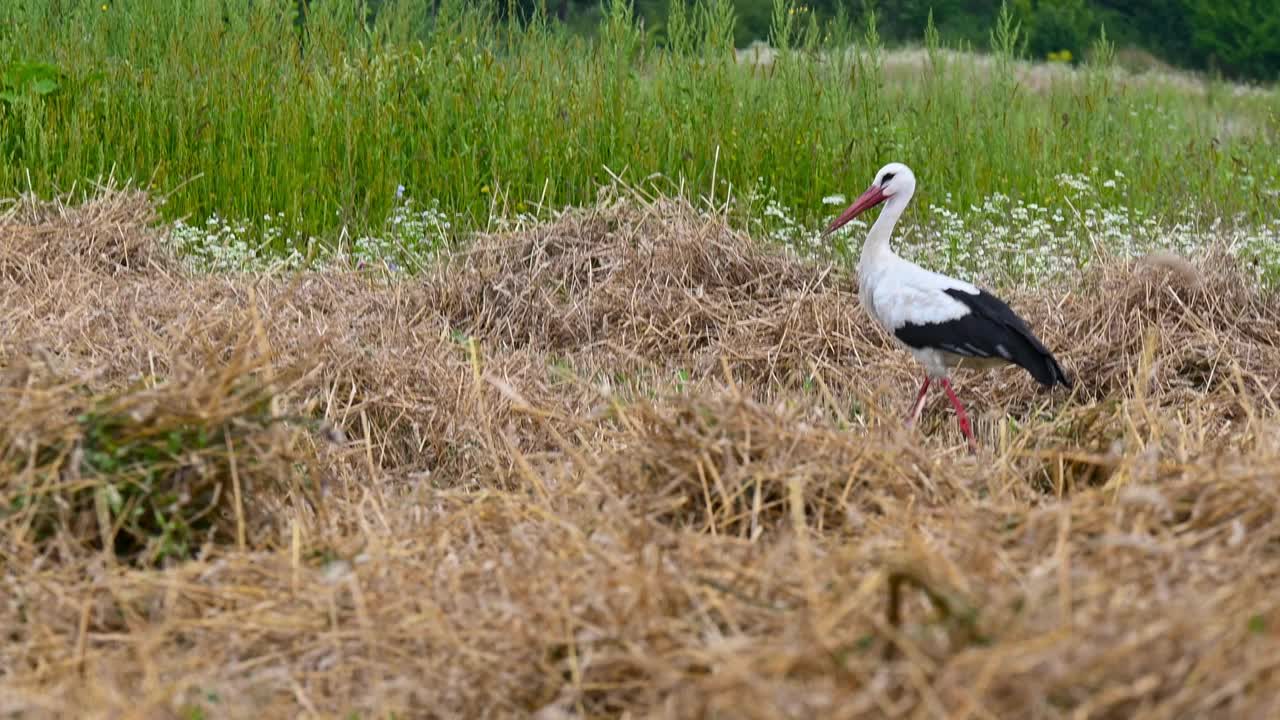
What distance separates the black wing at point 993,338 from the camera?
14.3 feet

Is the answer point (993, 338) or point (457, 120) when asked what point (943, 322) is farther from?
point (457, 120)

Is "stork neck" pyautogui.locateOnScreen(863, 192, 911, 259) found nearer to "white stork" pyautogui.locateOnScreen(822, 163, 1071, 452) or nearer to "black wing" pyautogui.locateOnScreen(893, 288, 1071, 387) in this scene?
"white stork" pyautogui.locateOnScreen(822, 163, 1071, 452)

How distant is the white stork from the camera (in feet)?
14.4

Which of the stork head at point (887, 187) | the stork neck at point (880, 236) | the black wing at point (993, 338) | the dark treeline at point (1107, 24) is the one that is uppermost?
the stork head at point (887, 187)

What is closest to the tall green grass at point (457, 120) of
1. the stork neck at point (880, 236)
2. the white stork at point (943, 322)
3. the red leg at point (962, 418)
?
the stork neck at point (880, 236)

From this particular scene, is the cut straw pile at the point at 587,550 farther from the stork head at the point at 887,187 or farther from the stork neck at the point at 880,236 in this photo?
the stork head at the point at 887,187

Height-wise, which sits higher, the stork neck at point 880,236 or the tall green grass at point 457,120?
the stork neck at point 880,236

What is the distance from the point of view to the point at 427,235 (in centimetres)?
689

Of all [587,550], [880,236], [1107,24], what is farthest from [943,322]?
[1107,24]

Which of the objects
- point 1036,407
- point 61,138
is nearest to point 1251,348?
point 1036,407

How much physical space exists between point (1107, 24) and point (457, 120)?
62.4ft

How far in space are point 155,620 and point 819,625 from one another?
4.04ft

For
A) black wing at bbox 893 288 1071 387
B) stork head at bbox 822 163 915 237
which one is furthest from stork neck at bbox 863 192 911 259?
black wing at bbox 893 288 1071 387

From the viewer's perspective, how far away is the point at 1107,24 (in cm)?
2427
